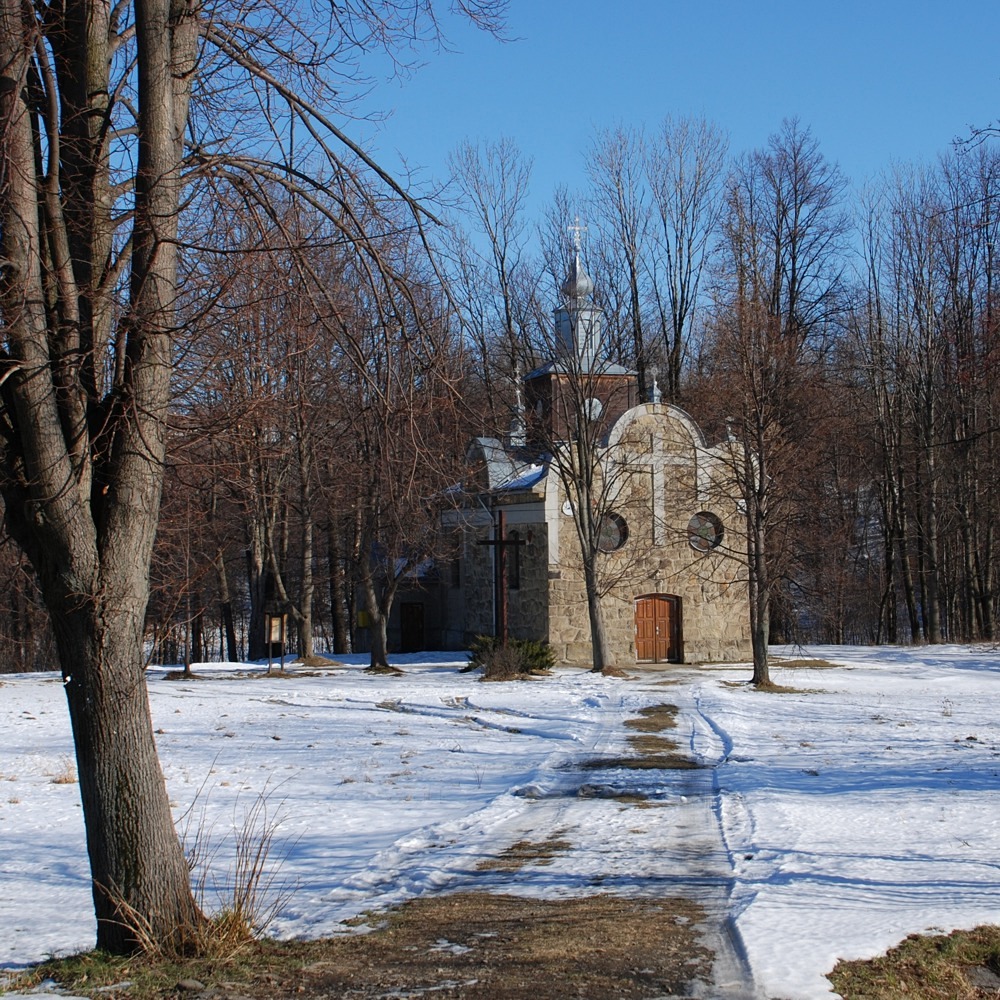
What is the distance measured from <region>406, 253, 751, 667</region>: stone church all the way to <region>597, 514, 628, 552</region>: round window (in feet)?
0.11

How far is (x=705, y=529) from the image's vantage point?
106 ft

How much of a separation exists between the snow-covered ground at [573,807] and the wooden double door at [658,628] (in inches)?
422

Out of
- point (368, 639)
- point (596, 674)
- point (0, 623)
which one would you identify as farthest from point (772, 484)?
point (0, 623)

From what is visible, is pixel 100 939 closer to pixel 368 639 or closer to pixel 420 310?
pixel 420 310

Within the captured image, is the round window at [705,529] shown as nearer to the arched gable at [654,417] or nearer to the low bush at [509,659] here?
the arched gable at [654,417]

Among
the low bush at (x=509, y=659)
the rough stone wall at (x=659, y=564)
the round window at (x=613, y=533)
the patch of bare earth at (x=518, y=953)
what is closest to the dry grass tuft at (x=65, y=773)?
the patch of bare earth at (x=518, y=953)

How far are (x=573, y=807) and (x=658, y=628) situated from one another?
2183 centimetres

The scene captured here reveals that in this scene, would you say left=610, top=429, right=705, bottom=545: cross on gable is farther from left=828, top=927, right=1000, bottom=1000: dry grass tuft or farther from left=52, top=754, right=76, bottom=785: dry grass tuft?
left=828, top=927, right=1000, bottom=1000: dry grass tuft

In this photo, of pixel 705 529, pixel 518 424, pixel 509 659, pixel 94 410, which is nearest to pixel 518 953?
pixel 94 410

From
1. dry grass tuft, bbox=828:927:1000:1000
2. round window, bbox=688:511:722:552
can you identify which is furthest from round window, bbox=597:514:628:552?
dry grass tuft, bbox=828:927:1000:1000

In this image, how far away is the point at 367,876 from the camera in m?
7.82

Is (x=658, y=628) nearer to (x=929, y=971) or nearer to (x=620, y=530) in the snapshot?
(x=620, y=530)

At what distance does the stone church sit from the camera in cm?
2919

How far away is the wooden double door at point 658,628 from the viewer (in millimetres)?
31469
